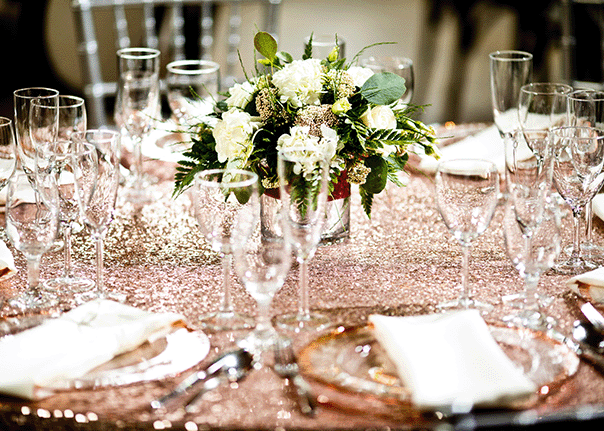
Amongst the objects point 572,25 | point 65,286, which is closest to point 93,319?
point 65,286

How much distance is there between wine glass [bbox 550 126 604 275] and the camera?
5.24 ft

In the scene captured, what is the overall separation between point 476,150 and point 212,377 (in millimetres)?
1282

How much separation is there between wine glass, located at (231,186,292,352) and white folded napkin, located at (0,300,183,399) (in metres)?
0.14

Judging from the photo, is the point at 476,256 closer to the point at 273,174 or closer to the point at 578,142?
the point at 578,142

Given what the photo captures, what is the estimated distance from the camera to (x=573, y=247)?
170 centimetres

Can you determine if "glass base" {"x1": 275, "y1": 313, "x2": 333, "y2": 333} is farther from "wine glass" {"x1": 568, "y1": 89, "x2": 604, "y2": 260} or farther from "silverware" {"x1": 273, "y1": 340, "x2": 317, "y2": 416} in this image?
"wine glass" {"x1": 568, "y1": 89, "x2": 604, "y2": 260}

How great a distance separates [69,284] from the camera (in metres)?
1.57

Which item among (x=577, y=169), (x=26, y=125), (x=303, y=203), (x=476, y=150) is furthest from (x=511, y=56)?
(x=26, y=125)

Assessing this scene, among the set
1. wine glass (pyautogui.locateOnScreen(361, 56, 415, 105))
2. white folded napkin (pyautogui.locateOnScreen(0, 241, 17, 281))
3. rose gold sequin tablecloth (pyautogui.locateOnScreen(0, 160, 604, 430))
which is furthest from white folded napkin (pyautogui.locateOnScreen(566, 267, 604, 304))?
white folded napkin (pyautogui.locateOnScreen(0, 241, 17, 281))

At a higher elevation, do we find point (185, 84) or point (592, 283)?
point (185, 84)

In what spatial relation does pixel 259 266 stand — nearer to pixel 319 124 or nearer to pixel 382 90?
pixel 319 124

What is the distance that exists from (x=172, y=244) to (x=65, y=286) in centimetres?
28

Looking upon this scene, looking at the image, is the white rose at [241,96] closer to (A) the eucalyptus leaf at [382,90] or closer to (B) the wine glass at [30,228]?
(A) the eucalyptus leaf at [382,90]

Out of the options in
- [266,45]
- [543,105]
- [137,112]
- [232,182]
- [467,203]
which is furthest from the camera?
[137,112]
